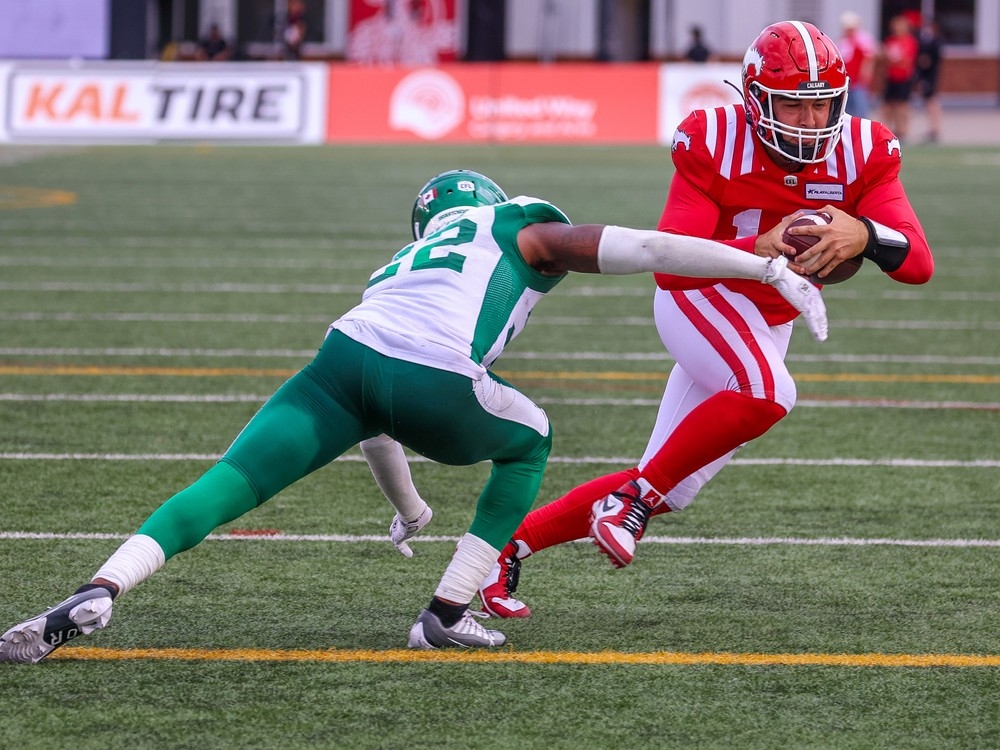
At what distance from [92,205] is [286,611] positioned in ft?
38.7

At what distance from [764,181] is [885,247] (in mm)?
447

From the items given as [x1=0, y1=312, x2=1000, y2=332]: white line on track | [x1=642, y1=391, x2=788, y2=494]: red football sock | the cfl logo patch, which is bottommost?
[x1=0, y1=312, x2=1000, y2=332]: white line on track

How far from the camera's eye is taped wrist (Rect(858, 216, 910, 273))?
13.8 feet

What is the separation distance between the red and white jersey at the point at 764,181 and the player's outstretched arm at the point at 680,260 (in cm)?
59

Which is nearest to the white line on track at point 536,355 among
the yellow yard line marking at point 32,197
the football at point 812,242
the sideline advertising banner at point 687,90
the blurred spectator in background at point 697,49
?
the football at point 812,242

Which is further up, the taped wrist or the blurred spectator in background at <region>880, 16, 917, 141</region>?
the taped wrist

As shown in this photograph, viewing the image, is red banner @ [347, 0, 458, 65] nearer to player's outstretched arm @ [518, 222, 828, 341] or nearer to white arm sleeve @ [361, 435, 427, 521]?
white arm sleeve @ [361, 435, 427, 521]

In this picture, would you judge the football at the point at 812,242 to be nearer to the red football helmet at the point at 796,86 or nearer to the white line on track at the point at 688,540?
the red football helmet at the point at 796,86

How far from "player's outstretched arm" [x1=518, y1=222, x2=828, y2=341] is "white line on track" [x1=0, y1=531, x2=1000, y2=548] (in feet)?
4.93

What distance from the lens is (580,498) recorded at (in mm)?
4480

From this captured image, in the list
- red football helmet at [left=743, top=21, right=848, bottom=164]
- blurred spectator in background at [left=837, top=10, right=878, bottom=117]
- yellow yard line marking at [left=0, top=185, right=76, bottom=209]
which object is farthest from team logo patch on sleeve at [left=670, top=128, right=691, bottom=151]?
blurred spectator in background at [left=837, top=10, right=878, bottom=117]

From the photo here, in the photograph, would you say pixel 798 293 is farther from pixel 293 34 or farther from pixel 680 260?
pixel 293 34

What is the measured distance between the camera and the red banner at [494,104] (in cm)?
2283

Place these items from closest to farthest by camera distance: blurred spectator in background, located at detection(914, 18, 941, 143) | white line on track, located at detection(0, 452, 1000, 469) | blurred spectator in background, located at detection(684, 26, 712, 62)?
1. white line on track, located at detection(0, 452, 1000, 469)
2. blurred spectator in background, located at detection(914, 18, 941, 143)
3. blurred spectator in background, located at detection(684, 26, 712, 62)
